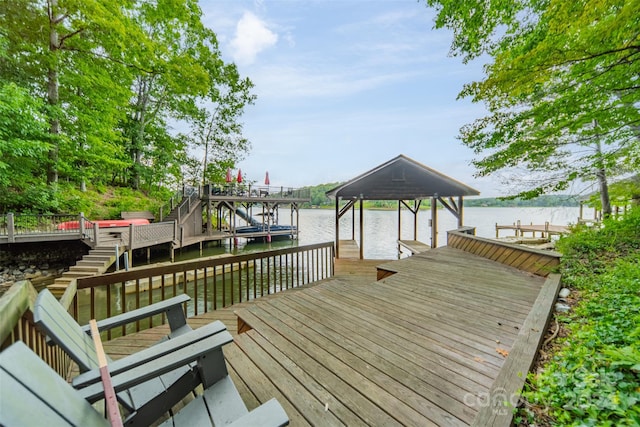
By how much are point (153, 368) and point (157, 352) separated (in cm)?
12

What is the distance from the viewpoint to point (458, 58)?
639cm

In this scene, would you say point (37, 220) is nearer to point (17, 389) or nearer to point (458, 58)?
point (17, 389)

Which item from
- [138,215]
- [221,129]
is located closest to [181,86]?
[138,215]

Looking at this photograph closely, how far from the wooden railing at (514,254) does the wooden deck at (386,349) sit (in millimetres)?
689

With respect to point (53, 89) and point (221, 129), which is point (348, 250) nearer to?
point (53, 89)

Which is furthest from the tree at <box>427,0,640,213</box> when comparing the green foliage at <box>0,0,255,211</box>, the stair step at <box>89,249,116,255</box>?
the green foliage at <box>0,0,255,211</box>

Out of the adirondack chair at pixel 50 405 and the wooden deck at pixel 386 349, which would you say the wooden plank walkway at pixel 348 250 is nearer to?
the wooden deck at pixel 386 349

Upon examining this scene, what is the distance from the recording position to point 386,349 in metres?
2.18

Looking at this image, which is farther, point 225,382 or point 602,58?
point 602,58

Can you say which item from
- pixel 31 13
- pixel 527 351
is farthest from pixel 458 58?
pixel 31 13

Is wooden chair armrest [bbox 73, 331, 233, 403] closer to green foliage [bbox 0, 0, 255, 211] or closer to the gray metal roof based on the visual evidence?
the gray metal roof

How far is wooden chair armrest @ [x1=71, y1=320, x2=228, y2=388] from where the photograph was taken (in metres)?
1.16

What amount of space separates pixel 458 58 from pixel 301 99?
527 inches

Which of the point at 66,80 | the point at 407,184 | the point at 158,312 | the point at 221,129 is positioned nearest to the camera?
the point at 158,312
